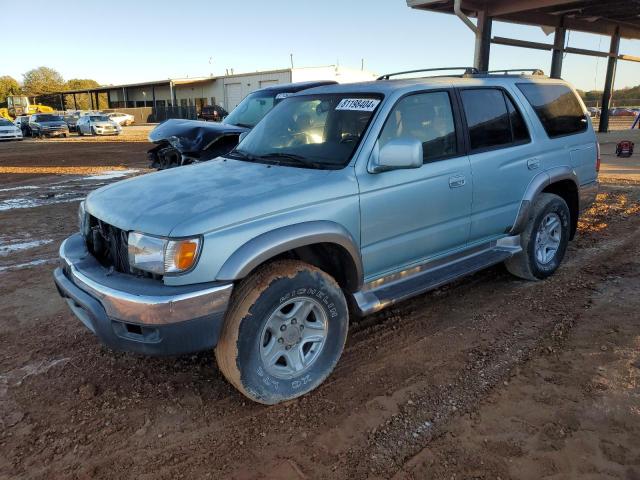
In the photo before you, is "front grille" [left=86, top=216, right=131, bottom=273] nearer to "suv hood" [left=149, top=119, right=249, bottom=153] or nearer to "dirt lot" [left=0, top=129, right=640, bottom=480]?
"dirt lot" [left=0, top=129, right=640, bottom=480]

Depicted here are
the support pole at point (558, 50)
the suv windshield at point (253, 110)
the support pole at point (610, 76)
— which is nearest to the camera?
the suv windshield at point (253, 110)

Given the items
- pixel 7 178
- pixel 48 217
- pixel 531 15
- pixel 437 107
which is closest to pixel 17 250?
pixel 48 217

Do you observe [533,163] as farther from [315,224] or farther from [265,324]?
[265,324]

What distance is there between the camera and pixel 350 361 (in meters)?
3.51

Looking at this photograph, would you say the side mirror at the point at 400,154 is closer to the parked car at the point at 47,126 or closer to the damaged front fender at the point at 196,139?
the damaged front fender at the point at 196,139

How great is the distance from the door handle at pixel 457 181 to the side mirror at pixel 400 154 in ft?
2.08

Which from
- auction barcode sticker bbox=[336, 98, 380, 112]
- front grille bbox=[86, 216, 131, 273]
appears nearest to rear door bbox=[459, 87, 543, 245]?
auction barcode sticker bbox=[336, 98, 380, 112]

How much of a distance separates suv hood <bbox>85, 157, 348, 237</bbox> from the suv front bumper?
0.31 m

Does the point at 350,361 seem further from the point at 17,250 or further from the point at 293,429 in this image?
the point at 17,250

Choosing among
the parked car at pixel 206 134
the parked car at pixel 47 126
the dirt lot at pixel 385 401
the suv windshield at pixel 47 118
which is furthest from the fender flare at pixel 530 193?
the suv windshield at pixel 47 118

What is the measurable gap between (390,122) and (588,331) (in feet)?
7.27

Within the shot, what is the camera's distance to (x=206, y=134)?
24.7 feet

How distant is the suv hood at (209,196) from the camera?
2723 mm

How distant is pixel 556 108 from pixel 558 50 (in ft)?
44.8
